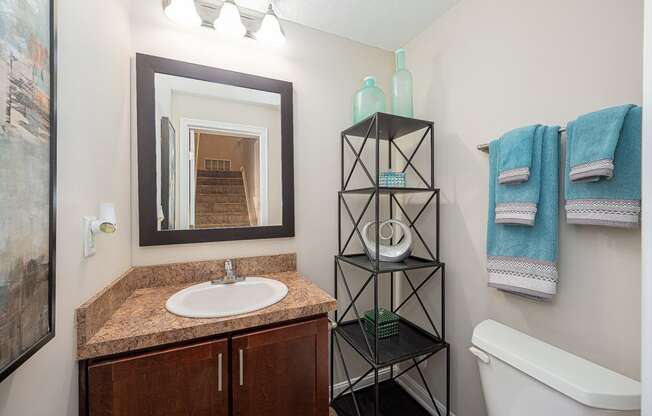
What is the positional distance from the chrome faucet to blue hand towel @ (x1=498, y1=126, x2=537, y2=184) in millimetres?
1276

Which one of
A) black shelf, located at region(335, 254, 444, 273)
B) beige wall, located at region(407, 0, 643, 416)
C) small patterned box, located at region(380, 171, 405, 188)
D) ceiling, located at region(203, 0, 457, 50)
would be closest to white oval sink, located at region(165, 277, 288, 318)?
black shelf, located at region(335, 254, 444, 273)

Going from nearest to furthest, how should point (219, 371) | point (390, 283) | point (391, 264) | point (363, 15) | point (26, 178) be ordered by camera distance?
point (26, 178) → point (219, 371) → point (391, 264) → point (363, 15) → point (390, 283)

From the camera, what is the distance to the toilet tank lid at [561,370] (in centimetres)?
72

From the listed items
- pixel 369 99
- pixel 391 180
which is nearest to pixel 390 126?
pixel 369 99

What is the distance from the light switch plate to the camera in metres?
0.82

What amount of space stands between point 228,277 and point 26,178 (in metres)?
0.88

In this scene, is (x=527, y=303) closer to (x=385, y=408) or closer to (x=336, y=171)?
(x=385, y=408)

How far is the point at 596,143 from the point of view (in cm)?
83

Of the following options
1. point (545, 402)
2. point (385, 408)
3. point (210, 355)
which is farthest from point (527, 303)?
point (210, 355)

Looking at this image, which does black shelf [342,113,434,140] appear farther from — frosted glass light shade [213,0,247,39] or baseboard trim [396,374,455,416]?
baseboard trim [396,374,455,416]

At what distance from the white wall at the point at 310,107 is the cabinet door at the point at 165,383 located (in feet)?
1.86

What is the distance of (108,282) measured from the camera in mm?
992

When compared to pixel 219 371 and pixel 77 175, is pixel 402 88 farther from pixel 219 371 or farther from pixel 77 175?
pixel 219 371

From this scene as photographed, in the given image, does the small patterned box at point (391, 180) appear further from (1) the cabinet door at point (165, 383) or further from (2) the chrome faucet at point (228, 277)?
(1) the cabinet door at point (165, 383)
